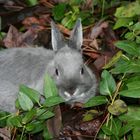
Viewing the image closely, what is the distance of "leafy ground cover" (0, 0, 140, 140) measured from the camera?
5051 mm

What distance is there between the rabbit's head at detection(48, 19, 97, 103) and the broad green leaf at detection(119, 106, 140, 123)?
709 mm

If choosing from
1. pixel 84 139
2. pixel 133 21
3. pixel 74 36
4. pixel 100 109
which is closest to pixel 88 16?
pixel 133 21

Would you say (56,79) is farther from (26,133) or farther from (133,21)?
(133,21)

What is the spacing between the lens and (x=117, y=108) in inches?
201

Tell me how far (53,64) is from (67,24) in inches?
62.3

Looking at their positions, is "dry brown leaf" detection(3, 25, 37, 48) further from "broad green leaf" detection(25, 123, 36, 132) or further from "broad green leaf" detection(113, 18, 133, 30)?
"broad green leaf" detection(25, 123, 36, 132)

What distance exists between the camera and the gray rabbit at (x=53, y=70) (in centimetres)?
573

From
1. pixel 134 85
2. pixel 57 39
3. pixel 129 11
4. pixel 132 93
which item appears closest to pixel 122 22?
pixel 129 11

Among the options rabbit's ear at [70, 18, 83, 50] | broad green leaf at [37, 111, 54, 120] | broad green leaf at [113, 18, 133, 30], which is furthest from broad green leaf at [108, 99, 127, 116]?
broad green leaf at [113, 18, 133, 30]

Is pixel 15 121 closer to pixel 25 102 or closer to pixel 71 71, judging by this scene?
pixel 25 102

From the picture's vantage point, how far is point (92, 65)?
679cm

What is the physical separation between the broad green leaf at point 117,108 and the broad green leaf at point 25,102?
783 millimetres

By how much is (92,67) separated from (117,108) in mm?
1697

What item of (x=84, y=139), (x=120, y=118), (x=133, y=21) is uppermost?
(x=133, y=21)
